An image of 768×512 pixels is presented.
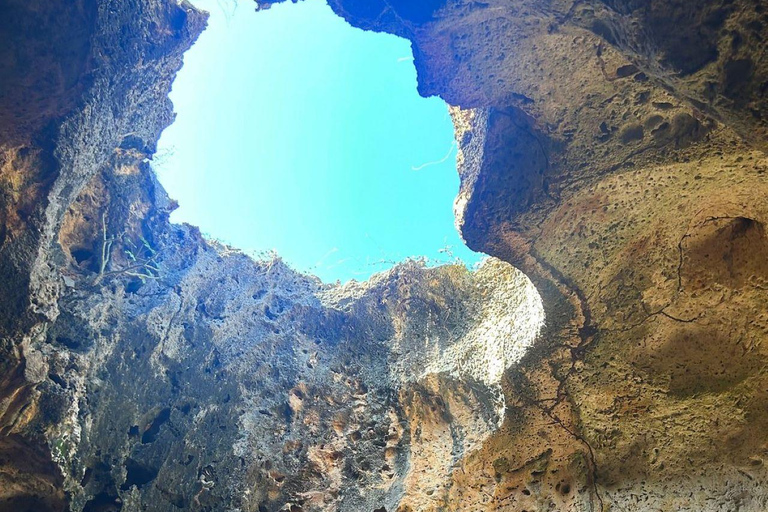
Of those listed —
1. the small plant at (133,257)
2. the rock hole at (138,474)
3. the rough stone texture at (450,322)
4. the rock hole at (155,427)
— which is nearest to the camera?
the rough stone texture at (450,322)

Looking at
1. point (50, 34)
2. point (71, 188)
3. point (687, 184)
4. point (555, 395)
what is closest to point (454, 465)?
point (555, 395)

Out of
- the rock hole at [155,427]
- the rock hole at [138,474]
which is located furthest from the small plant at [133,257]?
the rock hole at [138,474]

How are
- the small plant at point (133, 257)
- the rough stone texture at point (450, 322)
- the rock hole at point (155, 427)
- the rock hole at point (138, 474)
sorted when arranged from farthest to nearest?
the small plant at point (133, 257)
the rock hole at point (155, 427)
the rock hole at point (138, 474)
the rough stone texture at point (450, 322)

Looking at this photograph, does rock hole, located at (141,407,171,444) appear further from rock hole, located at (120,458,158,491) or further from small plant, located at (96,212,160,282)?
small plant, located at (96,212,160,282)

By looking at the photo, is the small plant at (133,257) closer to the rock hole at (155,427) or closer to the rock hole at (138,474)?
the rock hole at (155,427)

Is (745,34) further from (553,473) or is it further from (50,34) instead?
(50,34)

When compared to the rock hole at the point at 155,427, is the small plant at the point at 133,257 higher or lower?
higher

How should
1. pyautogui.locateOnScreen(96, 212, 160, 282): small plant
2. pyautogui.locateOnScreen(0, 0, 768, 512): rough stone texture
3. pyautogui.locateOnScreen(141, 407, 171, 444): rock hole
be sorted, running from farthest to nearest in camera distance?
pyautogui.locateOnScreen(96, 212, 160, 282): small plant, pyautogui.locateOnScreen(141, 407, 171, 444): rock hole, pyautogui.locateOnScreen(0, 0, 768, 512): rough stone texture

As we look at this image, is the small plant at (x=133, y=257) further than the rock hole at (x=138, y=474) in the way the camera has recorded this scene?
Yes

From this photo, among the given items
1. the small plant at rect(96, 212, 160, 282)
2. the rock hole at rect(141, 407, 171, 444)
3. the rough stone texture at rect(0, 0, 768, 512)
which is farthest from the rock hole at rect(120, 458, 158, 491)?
the small plant at rect(96, 212, 160, 282)
